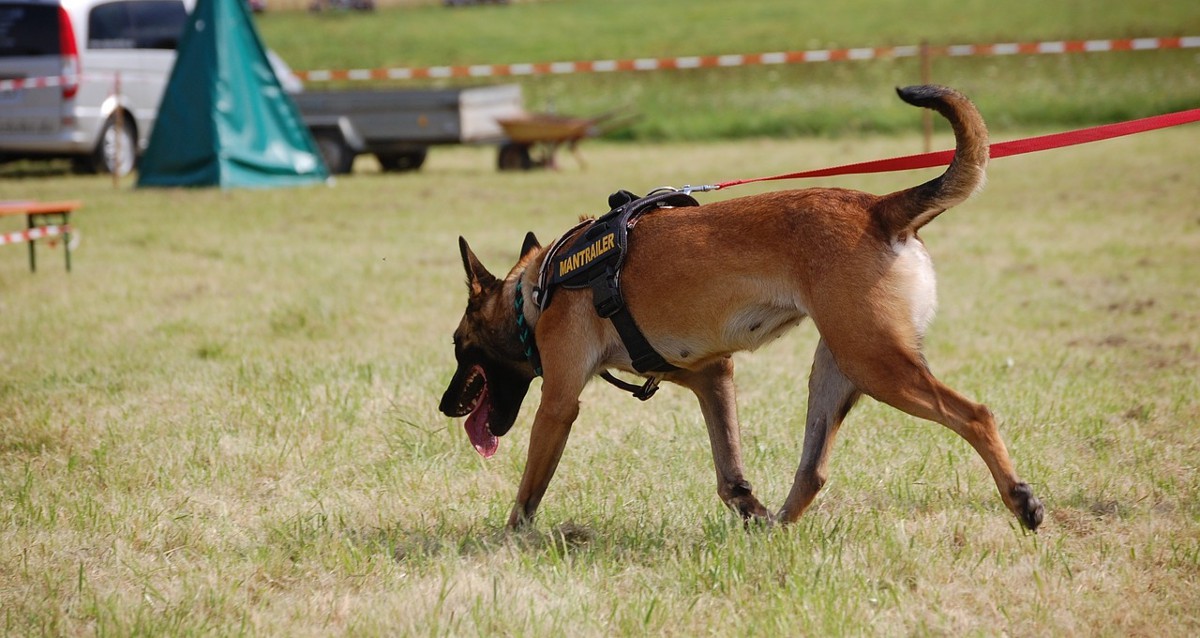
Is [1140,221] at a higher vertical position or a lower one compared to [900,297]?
lower

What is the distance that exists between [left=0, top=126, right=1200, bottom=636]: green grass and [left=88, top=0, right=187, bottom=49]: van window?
9476 mm

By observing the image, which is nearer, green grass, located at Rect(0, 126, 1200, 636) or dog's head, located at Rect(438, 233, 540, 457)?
→ green grass, located at Rect(0, 126, 1200, 636)

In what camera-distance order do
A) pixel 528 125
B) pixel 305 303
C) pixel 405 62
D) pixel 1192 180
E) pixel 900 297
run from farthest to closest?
1. pixel 405 62
2. pixel 528 125
3. pixel 1192 180
4. pixel 305 303
5. pixel 900 297

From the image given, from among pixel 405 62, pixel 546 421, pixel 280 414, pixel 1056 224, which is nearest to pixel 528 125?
pixel 1056 224

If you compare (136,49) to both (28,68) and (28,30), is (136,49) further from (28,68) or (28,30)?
(28,68)

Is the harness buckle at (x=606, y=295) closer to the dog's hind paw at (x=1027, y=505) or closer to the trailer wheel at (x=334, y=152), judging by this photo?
the dog's hind paw at (x=1027, y=505)

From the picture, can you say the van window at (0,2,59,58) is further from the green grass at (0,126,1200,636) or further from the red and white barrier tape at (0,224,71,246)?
the green grass at (0,126,1200,636)

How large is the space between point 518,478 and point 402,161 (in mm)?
16052

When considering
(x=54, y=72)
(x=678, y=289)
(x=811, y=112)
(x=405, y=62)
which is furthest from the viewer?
(x=405, y=62)

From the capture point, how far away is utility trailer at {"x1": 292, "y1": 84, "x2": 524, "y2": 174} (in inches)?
720

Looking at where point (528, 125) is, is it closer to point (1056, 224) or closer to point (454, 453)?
point (1056, 224)

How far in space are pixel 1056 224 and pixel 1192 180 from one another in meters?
3.84

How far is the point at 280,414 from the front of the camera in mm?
5324

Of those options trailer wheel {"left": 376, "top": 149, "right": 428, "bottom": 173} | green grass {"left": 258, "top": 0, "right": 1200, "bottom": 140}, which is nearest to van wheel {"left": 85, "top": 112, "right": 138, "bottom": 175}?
trailer wheel {"left": 376, "top": 149, "right": 428, "bottom": 173}
